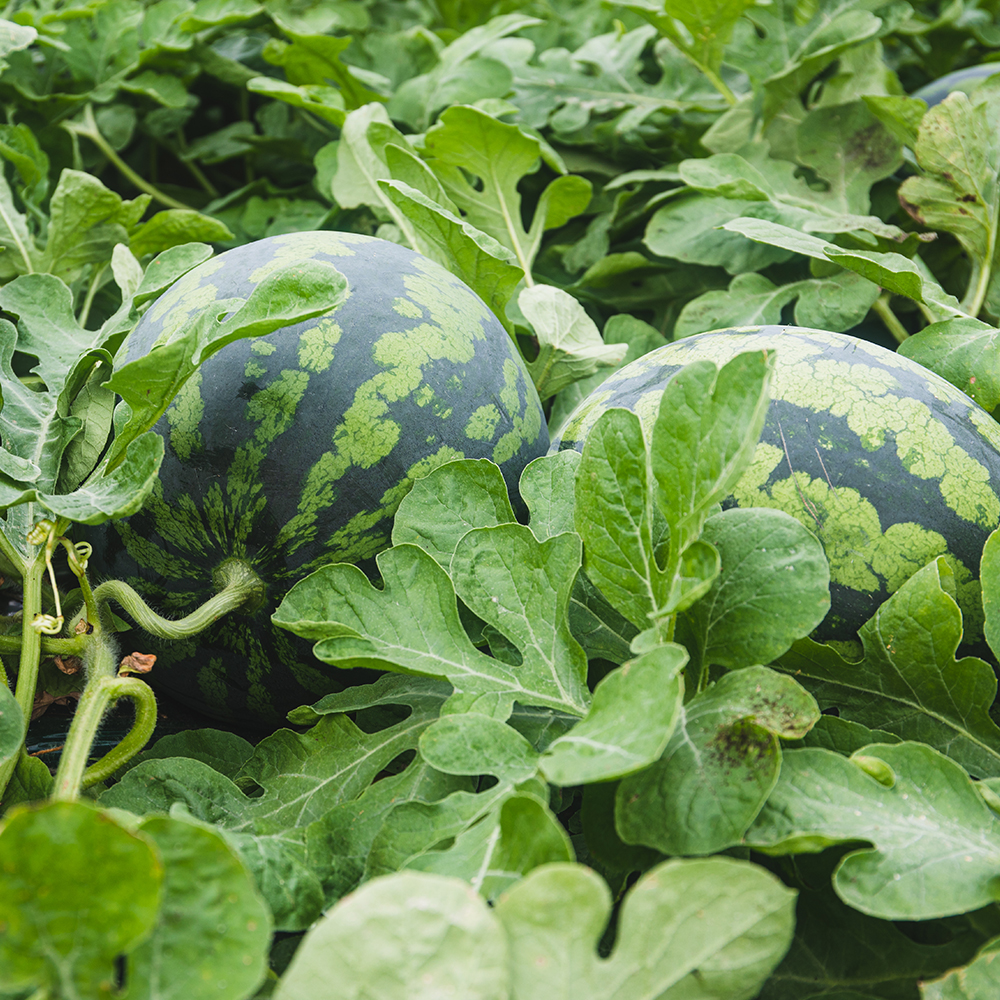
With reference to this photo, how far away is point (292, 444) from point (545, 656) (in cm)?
34

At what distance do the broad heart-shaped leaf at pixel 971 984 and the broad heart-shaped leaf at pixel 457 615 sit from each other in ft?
→ 1.02

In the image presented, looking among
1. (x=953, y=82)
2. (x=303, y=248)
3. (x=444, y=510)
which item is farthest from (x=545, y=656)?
(x=953, y=82)

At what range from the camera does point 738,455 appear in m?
0.67

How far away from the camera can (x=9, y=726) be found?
2.29ft

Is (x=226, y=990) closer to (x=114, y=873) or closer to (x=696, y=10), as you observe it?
(x=114, y=873)

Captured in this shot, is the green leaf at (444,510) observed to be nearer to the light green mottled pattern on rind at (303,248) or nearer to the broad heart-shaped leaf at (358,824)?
the broad heart-shaped leaf at (358,824)

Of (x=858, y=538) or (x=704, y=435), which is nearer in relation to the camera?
(x=704, y=435)

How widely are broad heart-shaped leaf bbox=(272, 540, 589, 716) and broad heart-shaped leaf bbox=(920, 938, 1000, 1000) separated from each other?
312mm

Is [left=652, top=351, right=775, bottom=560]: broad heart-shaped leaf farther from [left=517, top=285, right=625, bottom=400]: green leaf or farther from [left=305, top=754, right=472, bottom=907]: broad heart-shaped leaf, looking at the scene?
[left=517, top=285, right=625, bottom=400]: green leaf

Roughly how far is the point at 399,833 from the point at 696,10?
146cm

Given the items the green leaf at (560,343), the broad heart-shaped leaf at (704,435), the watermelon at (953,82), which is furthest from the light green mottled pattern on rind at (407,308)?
the watermelon at (953,82)

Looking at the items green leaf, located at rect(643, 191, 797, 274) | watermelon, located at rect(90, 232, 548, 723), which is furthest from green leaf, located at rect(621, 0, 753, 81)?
watermelon, located at rect(90, 232, 548, 723)

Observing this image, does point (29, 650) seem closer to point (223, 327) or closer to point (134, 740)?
point (134, 740)

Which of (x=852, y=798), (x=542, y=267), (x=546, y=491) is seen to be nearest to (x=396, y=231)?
(x=542, y=267)
